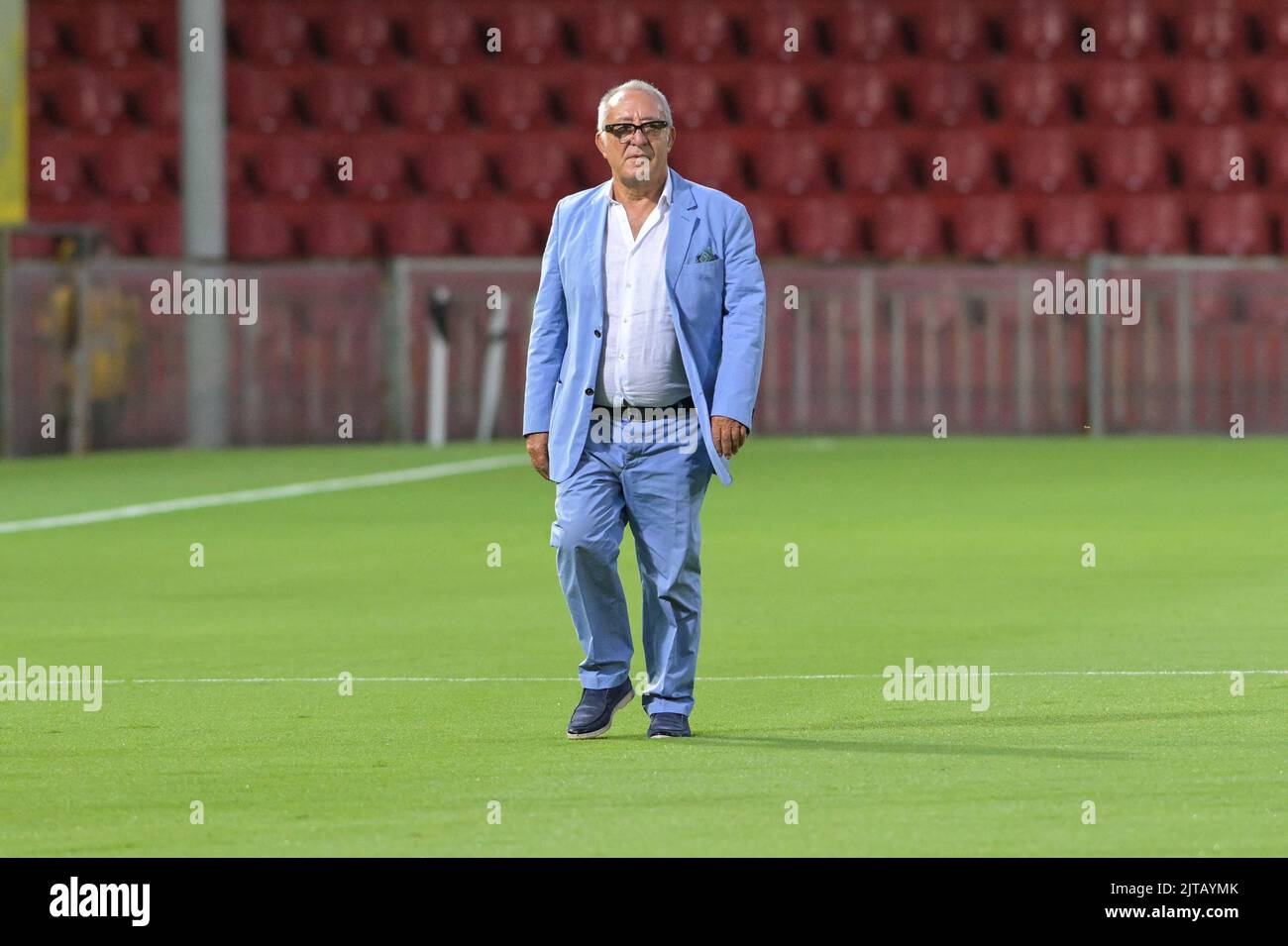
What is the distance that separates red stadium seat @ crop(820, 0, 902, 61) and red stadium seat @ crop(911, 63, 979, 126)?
0.46 meters

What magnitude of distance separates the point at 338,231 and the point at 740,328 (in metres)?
18.0

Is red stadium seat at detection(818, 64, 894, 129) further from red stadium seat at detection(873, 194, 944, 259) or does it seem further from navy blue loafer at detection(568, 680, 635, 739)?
navy blue loafer at detection(568, 680, 635, 739)

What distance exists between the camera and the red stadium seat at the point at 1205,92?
83.0 ft

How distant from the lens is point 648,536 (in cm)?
764

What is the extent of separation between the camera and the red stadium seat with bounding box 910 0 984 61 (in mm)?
25328

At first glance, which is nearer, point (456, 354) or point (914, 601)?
point (914, 601)

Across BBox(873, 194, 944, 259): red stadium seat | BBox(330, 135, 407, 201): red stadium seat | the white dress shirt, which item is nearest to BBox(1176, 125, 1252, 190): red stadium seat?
BBox(873, 194, 944, 259): red stadium seat

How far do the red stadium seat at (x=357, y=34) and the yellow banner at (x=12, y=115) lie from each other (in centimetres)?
337

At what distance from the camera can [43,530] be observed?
15.2 meters

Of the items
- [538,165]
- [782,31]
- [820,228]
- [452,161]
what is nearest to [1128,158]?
[820,228]

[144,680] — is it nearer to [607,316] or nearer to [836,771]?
[607,316]

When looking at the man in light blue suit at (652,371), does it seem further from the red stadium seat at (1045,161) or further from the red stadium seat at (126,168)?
the red stadium seat at (126,168)
